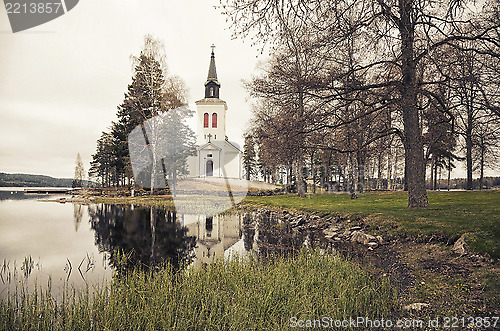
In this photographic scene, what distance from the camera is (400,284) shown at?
5.43 m

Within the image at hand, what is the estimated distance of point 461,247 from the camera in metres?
6.80

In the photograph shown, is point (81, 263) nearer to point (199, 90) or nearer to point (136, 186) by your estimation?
point (136, 186)

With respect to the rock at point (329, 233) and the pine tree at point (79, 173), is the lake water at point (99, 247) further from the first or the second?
the pine tree at point (79, 173)

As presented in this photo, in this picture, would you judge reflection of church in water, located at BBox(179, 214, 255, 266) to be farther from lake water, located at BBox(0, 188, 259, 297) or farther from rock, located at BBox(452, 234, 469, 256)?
rock, located at BBox(452, 234, 469, 256)

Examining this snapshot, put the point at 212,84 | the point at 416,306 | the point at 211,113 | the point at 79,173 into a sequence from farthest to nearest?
the point at 79,173
the point at 211,113
the point at 212,84
the point at 416,306

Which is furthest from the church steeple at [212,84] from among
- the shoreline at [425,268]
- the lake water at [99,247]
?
the shoreline at [425,268]

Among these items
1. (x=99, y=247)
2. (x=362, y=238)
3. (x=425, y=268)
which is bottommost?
(x=99, y=247)

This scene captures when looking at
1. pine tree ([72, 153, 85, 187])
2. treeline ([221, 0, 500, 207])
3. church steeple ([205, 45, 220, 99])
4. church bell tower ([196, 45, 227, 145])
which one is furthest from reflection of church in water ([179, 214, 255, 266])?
pine tree ([72, 153, 85, 187])

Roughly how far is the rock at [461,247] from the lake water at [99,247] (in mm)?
5197

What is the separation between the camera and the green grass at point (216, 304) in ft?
12.4

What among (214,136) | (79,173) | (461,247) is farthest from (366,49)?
(79,173)

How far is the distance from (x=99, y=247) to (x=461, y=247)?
10735mm

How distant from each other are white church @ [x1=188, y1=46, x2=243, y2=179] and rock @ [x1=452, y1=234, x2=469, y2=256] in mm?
44129

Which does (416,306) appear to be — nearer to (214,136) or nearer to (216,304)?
(216,304)
